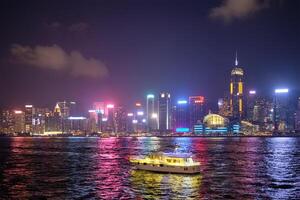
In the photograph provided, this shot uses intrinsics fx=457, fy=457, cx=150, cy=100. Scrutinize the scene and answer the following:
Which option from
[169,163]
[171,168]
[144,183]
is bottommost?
[144,183]

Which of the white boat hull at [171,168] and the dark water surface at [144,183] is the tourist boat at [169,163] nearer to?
the white boat hull at [171,168]

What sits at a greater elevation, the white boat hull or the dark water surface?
the white boat hull

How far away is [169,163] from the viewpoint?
251 feet

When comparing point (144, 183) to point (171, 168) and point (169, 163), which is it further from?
point (169, 163)

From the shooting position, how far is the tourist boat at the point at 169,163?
7412 centimetres

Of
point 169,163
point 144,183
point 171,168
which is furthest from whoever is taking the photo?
point 169,163

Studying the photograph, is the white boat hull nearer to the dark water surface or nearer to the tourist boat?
the tourist boat

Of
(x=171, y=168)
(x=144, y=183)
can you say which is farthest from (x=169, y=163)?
(x=144, y=183)

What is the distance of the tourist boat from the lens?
74.1 meters

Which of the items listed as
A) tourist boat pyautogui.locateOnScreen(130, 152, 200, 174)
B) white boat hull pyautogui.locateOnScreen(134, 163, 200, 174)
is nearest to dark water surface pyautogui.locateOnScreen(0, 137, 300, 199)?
white boat hull pyautogui.locateOnScreen(134, 163, 200, 174)

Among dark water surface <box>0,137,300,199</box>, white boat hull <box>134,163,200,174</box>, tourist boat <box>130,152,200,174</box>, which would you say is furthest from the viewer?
tourist boat <box>130,152,200,174</box>

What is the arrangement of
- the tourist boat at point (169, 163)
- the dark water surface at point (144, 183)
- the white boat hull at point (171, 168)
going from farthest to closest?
the tourist boat at point (169, 163), the white boat hull at point (171, 168), the dark water surface at point (144, 183)

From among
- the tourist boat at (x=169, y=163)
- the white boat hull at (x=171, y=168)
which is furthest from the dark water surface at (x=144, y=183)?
the tourist boat at (x=169, y=163)

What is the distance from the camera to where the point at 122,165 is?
303ft
